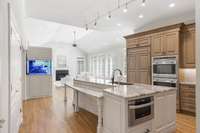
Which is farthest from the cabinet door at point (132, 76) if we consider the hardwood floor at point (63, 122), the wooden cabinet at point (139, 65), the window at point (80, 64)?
the window at point (80, 64)

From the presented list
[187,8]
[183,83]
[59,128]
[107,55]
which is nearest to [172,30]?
[187,8]

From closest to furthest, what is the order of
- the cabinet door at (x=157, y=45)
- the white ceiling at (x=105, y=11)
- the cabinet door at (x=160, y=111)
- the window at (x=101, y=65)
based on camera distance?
1. the cabinet door at (x=160, y=111)
2. the white ceiling at (x=105, y=11)
3. the cabinet door at (x=157, y=45)
4. the window at (x=101, y=65)

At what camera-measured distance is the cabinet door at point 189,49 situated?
162 inches

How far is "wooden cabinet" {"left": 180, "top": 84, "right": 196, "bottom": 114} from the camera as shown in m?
4.00

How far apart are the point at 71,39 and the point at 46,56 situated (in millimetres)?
4657

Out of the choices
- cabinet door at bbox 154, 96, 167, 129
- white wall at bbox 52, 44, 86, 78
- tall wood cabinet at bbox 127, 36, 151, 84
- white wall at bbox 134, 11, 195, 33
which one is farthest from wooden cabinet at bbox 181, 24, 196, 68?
white wall at bbox 52, 44, 86, 78

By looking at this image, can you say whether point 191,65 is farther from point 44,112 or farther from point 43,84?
point 43,84

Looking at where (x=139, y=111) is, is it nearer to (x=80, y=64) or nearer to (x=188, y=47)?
(x=188, y=47)

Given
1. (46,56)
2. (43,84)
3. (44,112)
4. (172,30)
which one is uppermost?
(172,30)

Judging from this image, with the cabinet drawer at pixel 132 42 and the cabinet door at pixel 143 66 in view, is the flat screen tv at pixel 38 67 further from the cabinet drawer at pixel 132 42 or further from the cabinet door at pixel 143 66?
the cabinet door at pixel 143 66

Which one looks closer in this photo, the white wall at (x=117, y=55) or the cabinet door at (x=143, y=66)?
the cabinet door at (x=143, y=66)

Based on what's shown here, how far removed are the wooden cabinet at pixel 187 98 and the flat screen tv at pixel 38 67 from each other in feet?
18.7

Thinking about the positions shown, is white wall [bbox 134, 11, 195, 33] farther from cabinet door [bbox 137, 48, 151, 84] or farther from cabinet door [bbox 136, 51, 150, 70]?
cabinet door [bbox 136, 51, 150, 70]

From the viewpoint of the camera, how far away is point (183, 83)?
418cm
